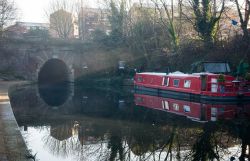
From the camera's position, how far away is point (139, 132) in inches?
315

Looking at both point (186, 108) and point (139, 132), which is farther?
point (186, 108)

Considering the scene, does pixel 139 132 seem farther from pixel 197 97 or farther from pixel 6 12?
pixel 6 12

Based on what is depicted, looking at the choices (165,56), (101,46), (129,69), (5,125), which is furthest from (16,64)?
(5,125)

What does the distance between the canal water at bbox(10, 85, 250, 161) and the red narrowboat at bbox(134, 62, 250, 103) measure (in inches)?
22.5

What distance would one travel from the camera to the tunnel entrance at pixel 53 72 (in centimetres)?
2793

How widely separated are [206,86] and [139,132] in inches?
217

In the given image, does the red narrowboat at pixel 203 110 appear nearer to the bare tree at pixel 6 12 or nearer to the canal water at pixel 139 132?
the canal water at pixel 139 132

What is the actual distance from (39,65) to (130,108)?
46.3ft

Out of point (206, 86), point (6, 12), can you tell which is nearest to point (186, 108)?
point (206, 86)

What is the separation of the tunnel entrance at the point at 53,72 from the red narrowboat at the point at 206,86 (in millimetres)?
13205

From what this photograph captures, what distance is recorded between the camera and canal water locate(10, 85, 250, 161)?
20.4ft

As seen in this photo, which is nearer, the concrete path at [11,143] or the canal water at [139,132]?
the concrete path at [11,143]

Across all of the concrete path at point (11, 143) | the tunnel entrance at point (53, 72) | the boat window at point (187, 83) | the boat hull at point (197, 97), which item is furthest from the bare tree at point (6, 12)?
Answer: the concrete path at point (11, 143)

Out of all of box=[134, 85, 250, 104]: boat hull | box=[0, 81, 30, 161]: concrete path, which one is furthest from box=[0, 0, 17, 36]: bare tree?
box=[0, 81, 30, 161]: concrete path
